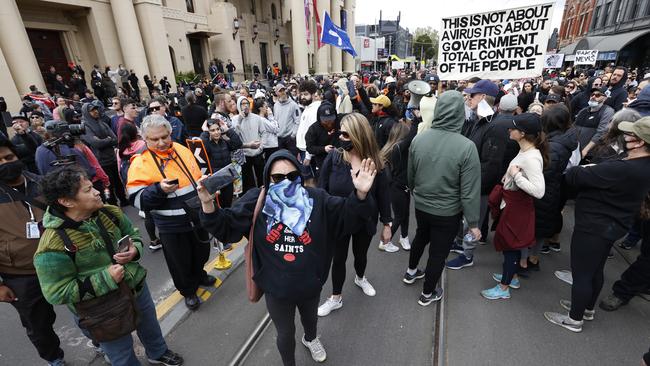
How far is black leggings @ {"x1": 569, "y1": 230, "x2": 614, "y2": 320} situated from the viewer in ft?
8.91

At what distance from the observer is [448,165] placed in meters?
2.85

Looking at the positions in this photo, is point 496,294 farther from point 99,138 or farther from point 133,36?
point 133,36

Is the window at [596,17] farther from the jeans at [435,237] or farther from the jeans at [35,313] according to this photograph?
the jeans at [35,313]

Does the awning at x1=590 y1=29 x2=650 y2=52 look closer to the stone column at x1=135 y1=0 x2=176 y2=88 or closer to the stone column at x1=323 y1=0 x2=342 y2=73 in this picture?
the stone column at x1=323 y1=0 x2=342 y2=73

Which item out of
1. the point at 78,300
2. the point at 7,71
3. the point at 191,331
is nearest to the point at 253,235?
the point at 78,300

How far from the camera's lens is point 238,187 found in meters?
5.39

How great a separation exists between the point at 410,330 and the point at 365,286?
74 centimetres

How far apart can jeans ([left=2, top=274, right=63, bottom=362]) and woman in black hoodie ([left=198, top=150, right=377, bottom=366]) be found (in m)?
1.81

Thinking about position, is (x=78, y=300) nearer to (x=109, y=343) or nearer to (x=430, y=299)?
(x=109, y=343)

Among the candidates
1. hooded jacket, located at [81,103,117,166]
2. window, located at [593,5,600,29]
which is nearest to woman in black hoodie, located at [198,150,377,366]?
hooded jacket, located at [81,103,117,166]

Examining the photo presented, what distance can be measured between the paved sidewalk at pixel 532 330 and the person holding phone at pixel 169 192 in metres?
2.76

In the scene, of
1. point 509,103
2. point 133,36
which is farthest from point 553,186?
point 133,36

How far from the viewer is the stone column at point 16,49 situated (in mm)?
11703

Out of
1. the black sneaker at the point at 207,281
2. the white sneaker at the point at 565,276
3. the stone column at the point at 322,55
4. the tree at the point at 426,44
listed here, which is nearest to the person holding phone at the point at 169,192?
the black sneaker at the point at 207,281
